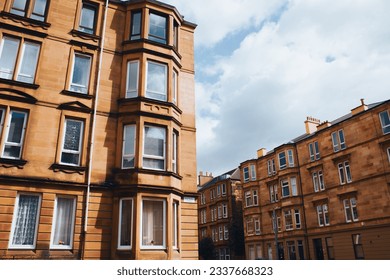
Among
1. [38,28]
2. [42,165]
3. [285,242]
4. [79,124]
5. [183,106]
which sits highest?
[38,28]

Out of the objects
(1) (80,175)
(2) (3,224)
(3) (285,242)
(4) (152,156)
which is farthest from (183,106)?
(3) (285,242)

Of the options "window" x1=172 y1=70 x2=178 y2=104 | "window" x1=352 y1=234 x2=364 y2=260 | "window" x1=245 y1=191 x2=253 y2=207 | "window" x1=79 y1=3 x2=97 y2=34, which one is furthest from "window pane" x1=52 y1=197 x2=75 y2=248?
"window" x1=245 y1=191 x2=253 y2=207

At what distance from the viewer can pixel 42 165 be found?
12648 mm

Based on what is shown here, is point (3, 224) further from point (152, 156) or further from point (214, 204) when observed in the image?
point (214, 204)

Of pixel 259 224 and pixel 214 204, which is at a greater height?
pixel 214 204

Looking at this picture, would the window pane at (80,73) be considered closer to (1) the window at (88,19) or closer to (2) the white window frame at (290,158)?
(1) the window at (88,19)

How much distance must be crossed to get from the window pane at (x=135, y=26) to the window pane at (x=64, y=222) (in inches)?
339

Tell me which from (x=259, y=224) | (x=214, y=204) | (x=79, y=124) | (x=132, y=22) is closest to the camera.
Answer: (x=79, y=124)

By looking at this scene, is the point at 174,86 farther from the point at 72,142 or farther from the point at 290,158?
the point at 290,158

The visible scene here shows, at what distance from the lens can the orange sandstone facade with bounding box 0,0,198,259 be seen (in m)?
12.2

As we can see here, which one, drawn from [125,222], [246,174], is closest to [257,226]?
[246,174]

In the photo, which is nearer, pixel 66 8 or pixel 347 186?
pixel 66 8

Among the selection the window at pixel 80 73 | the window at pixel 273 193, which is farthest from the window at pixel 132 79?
the window at pixel 273 193

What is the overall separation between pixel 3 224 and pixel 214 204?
149 feet
